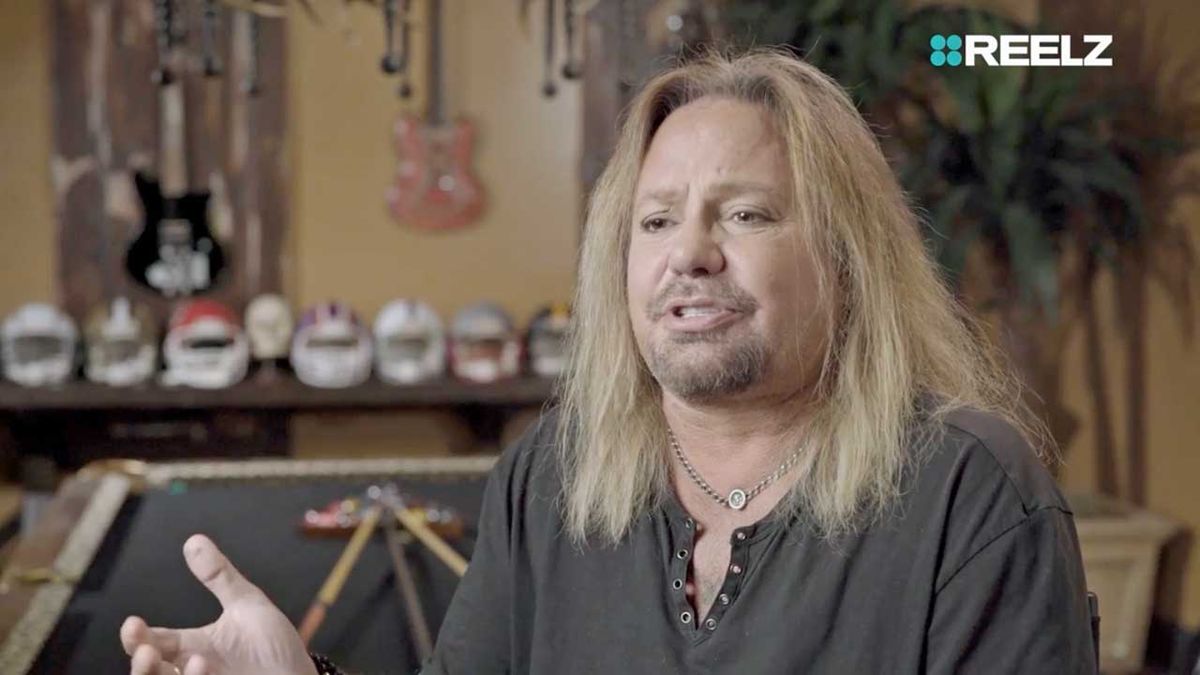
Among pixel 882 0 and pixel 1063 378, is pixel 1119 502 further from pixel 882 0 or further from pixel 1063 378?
pixel 882 0

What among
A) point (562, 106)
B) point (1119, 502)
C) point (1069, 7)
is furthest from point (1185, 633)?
point (562, 106)

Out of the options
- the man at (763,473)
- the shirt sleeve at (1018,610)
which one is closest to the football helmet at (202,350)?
the man at (763,473)

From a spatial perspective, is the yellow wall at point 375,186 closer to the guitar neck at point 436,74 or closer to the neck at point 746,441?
the guitar neck at point 436,74

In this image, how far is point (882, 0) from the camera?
12.7 ft

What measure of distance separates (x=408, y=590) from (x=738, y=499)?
3.27 ft

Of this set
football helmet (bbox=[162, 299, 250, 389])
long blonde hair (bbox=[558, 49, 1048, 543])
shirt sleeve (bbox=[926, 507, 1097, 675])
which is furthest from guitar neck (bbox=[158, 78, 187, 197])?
shirt sleeve (bbox=[926, 507, 1097, 675])

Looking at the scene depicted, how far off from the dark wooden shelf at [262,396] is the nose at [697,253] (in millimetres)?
2813

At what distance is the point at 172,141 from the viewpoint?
4324 millimetres

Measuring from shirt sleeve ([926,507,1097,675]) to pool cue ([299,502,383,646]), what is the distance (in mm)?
1044

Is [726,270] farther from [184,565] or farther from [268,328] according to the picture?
[268,328]

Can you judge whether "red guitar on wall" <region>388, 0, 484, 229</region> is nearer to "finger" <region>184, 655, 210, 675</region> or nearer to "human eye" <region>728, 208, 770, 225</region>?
"human eye" <region>728, 208, 770, 225</region>

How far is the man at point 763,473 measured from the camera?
4.22 ft

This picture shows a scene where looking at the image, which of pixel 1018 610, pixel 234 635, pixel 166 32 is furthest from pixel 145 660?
pixel 166 32

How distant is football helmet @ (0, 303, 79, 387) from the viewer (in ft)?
13.4
